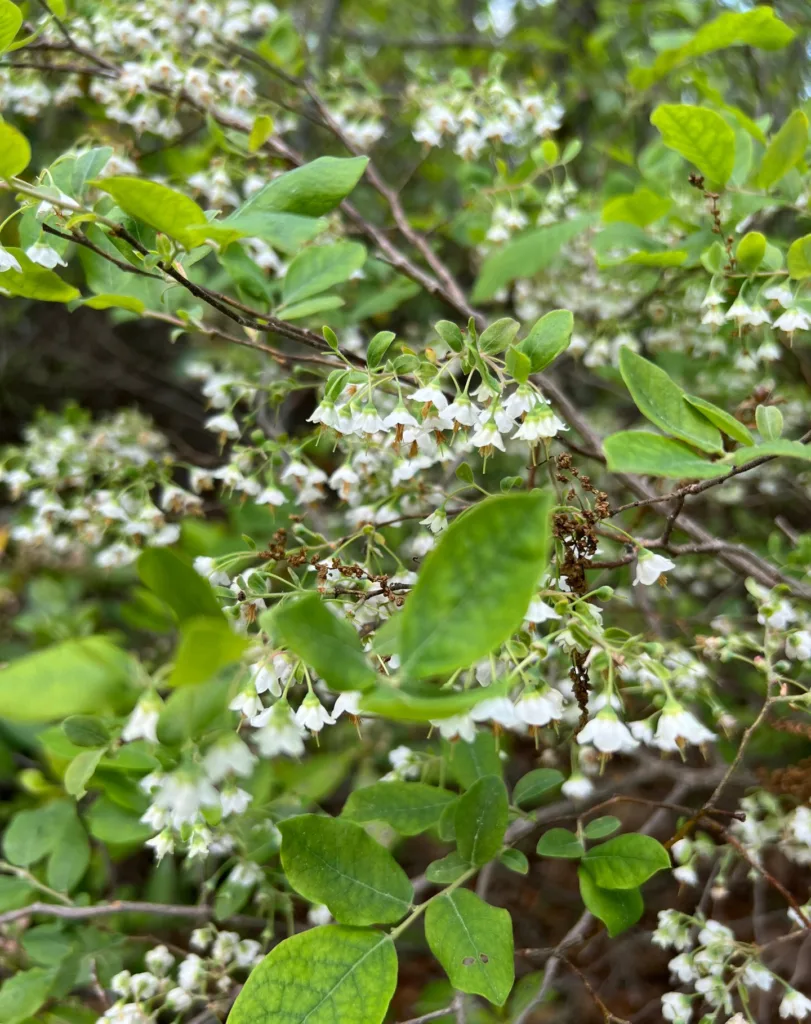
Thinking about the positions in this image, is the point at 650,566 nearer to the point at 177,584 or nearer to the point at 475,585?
the point at 475,585

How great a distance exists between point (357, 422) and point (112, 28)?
5.20ft

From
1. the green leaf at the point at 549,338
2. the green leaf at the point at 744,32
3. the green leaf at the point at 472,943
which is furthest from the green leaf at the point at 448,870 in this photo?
the green leaf at the point at 744,32

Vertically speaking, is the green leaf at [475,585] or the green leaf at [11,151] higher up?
the green leaf at [11,151]

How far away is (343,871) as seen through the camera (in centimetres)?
109

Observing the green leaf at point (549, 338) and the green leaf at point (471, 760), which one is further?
the green leaf at point (471, 760)

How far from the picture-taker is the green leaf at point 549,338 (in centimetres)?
104

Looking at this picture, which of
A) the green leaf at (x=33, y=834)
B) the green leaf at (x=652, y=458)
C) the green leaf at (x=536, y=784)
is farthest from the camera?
the green leaf at (x=33, y=834)

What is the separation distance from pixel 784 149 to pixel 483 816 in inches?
51.6

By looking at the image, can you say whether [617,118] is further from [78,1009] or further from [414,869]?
[78,1009]

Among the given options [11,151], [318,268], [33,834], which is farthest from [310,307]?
[33,834]

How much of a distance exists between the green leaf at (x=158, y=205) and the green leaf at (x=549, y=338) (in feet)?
1.57

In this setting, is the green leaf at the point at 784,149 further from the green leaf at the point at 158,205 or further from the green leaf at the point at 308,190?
the green leaf at the point at 158,205

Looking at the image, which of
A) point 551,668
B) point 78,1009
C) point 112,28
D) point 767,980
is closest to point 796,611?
point 551,668

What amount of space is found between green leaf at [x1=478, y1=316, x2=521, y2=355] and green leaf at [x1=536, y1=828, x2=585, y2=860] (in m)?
0.78
